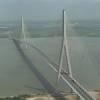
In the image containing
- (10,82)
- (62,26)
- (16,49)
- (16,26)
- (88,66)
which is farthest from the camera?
(16,26)

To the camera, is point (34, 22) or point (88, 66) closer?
point (88, 66)

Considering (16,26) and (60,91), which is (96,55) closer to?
(60,91)

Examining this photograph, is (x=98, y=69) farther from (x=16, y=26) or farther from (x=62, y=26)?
(x=16, y=26)

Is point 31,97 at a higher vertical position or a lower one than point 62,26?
lower

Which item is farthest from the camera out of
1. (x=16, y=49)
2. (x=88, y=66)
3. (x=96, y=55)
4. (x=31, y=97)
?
(x=16, y=49)

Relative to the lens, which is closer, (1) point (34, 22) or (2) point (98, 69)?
(2) point (98, 69)

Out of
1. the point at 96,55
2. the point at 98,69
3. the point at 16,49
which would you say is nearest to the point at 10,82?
the point at 98,69

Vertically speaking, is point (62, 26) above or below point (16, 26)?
above

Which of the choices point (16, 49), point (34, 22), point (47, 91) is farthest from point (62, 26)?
point (34, 22)

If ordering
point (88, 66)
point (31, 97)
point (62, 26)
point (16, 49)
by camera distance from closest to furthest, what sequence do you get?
point (31, 97) → point (62, 26) → point (88, 66) → point (16, 49)
